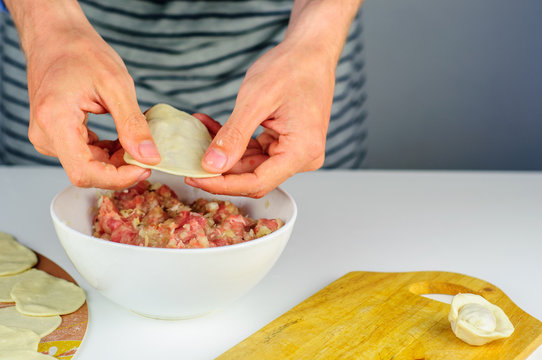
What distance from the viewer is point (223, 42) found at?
168cm

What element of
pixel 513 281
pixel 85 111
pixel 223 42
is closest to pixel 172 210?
pixel 85 111

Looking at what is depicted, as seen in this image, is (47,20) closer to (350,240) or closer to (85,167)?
(85,167)

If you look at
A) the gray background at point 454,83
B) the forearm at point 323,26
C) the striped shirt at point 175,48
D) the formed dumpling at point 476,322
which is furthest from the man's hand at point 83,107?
the gray background at point 454,83

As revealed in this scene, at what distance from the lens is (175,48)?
1.67 metres

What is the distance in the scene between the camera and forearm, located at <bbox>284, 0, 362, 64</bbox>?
115cm

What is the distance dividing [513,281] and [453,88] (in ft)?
7.73

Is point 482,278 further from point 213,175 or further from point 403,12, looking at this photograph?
point 403,12

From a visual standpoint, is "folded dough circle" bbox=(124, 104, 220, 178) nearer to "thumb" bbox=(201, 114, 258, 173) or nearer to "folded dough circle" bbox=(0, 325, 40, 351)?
"thumb" bbox=(201, 114, 258, 173)

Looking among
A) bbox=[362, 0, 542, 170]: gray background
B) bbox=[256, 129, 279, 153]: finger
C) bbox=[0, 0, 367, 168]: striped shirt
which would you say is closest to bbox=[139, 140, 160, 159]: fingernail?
bbox=[256, 129, 279, 153]: finger

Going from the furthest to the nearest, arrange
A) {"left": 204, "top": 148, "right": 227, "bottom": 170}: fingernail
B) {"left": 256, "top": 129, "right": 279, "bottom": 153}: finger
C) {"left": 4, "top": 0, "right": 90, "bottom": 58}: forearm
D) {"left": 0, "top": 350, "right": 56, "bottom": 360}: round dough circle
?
{"left": 256, "top": 129, "right": 279, "bottom": 153}: finger → {"left": 4, "top": 0, "right": 90, "bottom": 58}: forearm → {"left": 204, "top": 148, "right": 227, "bottom": 170}: fingernail → {"left": 0, "top": 350, "right": 56, "bottom": 360}: round dough circle

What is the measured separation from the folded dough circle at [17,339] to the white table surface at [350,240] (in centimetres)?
7

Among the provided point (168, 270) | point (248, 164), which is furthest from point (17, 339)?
point (248, 164)

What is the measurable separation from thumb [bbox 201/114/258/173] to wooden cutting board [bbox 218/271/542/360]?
0.84 feet

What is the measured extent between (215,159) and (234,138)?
46 mm
